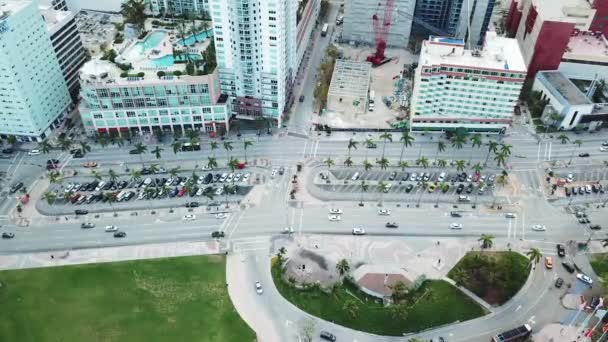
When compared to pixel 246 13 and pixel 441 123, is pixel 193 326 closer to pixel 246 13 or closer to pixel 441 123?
pixel 246 13

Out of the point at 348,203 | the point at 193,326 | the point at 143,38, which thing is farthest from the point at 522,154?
the point at 143,38

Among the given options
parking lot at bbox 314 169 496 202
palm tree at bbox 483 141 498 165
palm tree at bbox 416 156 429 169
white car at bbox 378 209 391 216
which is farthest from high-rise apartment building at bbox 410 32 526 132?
white car at bbox 378 209 391 216

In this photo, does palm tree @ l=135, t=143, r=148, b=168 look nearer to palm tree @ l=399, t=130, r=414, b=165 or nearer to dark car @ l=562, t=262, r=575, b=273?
palm tree @ l=399, t=130, r=414, b=165

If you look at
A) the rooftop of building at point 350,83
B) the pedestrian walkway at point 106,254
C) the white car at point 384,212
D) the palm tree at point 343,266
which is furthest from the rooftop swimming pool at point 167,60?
the palm tree at point 343,266

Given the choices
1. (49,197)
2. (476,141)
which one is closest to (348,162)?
(476,141)

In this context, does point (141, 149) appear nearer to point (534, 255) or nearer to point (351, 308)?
point (351, 308)

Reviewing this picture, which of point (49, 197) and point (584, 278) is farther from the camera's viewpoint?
point (49, 197)

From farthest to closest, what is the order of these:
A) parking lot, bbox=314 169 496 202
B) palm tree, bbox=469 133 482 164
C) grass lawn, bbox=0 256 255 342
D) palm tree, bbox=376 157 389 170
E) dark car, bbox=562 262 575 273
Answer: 1. palm tree, bbox=469 133 482 164
2. palm tree, bbox=376 157 389 170
3. parking lot, bbox=314 169 496 202
4. dark car, bbox=562 262 575 273
5. grass lawn, bbox=0 256 255 342
